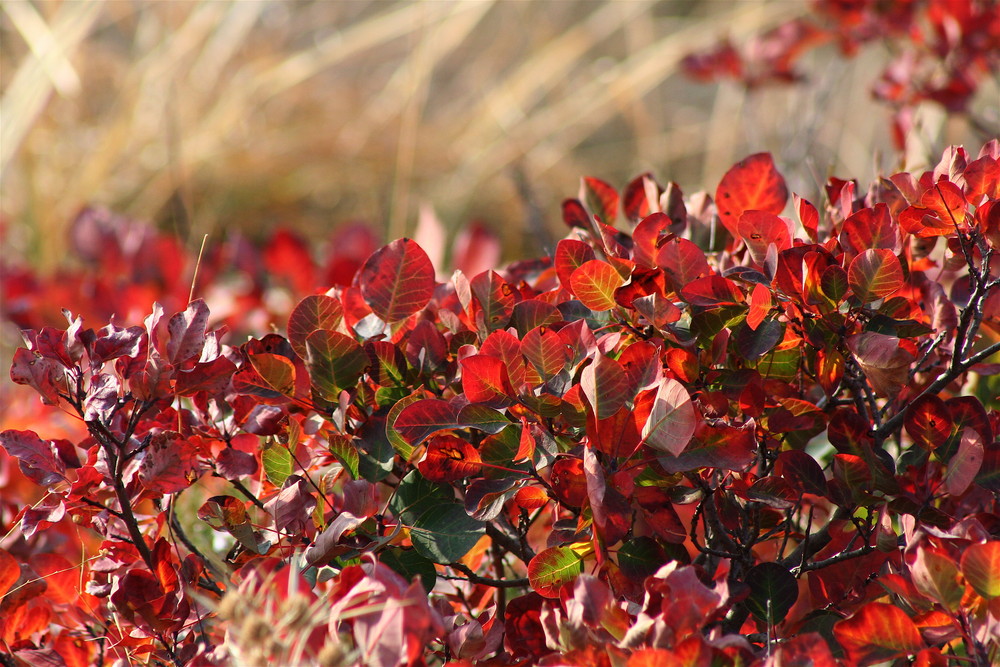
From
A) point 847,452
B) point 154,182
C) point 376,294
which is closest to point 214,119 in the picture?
point 154,182

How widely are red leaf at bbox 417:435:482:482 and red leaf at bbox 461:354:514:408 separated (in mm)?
41

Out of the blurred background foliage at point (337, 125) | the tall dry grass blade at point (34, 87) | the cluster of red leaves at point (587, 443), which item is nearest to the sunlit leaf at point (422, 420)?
the cluster of red leaves at point (587, 443)

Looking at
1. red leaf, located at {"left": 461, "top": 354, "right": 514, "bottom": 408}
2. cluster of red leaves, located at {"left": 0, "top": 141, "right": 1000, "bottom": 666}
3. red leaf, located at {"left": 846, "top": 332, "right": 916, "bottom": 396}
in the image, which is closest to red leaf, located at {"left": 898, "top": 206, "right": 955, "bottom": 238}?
cluster of red leaves, located at {"left": 0, "top": 141, "right": 1000, "bottom": 666}

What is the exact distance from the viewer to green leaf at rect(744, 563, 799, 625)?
2.02ft

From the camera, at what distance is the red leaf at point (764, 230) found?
2.08ft

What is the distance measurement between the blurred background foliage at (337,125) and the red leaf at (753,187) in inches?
32.1

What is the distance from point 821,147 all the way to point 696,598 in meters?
3.35

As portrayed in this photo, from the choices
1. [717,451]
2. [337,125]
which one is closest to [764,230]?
[717,451]

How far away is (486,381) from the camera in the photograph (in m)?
0.59

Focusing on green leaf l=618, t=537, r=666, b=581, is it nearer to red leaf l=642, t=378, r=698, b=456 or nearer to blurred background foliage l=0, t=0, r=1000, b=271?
red leaf l=642, t=378, r=698, b=456

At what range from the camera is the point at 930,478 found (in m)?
0.62

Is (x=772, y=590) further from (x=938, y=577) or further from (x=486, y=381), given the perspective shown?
(x=486, y=381)

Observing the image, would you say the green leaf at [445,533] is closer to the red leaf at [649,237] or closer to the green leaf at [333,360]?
the green leaf at [333,360]

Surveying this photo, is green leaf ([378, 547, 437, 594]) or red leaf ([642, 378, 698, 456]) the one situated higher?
red leaf ([642, 378, 698, 456])
